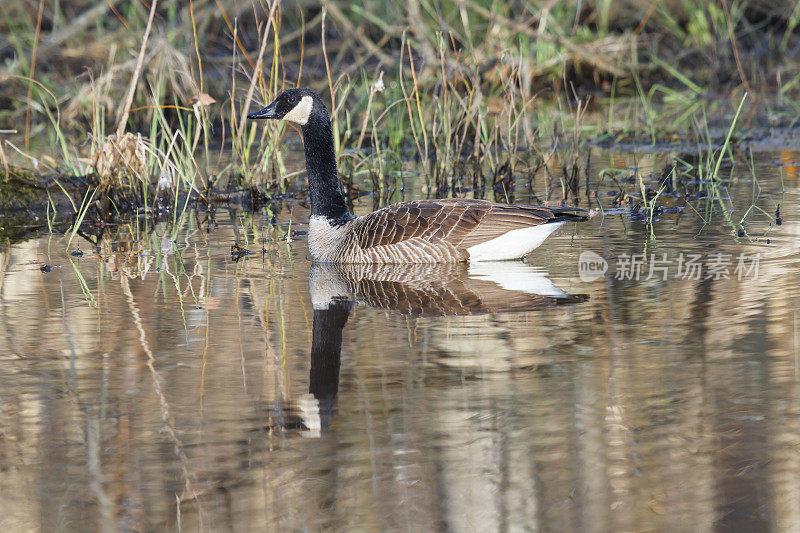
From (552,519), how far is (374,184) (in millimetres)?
8613

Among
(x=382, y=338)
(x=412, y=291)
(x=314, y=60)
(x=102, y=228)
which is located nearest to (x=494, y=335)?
(x=382, y=338)

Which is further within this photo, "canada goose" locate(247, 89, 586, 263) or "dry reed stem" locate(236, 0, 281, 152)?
"dry reed stem" locate(236, 0, 281, 152)

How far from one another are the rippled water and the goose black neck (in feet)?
2.86

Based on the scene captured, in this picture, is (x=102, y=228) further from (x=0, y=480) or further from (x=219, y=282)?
(x=0, y=480)

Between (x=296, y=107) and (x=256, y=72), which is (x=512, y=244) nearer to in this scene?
(x=296, y=107)

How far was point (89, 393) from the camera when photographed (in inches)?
225

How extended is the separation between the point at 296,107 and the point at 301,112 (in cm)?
7

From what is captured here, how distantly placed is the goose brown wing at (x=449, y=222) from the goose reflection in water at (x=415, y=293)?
242 millimetres

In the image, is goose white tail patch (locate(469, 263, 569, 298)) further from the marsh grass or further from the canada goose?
the marsh grass

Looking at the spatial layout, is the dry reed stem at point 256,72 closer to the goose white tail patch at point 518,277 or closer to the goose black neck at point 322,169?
the goose black neck at point 322,169

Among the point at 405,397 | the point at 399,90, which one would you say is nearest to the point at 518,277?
the point at 405,397

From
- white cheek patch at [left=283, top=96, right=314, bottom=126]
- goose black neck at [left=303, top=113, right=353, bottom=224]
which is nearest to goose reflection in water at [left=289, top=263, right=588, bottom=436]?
goose black neck at [left=303, top=113, right=353, bottom=224]

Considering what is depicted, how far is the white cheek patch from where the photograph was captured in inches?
377

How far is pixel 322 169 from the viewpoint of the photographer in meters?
9.76
